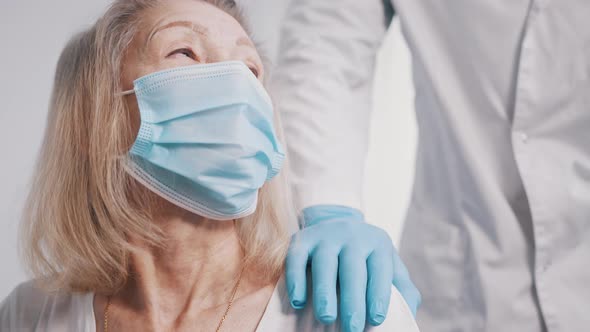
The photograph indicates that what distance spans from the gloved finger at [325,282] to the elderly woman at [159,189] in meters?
0.05

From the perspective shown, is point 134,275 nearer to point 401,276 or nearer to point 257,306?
point 257,306

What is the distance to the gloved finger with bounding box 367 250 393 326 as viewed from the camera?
127 cm

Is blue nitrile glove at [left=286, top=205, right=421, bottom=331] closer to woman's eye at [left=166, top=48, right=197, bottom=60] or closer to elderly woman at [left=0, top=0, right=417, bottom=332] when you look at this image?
elderly woman at [left=0, top=0, right=417, bottom=332]

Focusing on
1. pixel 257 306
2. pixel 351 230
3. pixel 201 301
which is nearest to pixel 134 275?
pixel 201 301

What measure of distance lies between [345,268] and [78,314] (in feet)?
1.78

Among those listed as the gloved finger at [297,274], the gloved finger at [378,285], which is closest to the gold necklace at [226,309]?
the gloved finger at [297,274]

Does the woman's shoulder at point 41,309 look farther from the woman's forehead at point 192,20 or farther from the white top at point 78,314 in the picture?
the woman's forehead at point 192,20

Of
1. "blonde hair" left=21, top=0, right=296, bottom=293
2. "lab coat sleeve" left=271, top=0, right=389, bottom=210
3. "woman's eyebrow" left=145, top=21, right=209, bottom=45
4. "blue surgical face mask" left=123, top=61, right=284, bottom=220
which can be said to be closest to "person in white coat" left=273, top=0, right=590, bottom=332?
"lab coat sleeve" left=271, top=0, right=389, bottom=210

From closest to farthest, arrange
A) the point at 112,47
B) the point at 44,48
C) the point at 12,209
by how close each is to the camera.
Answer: the point at 112,47, the point at 12,209, the point at 44,48

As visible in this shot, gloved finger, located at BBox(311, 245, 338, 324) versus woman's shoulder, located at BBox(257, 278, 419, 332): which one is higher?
gloved finger, located at BBox(311, 245, 338, 324)

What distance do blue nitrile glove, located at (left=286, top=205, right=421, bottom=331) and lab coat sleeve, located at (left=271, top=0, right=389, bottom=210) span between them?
0.29 ft

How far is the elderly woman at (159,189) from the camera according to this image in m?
1.30

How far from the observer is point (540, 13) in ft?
5.30

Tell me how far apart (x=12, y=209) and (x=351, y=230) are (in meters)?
1.06
